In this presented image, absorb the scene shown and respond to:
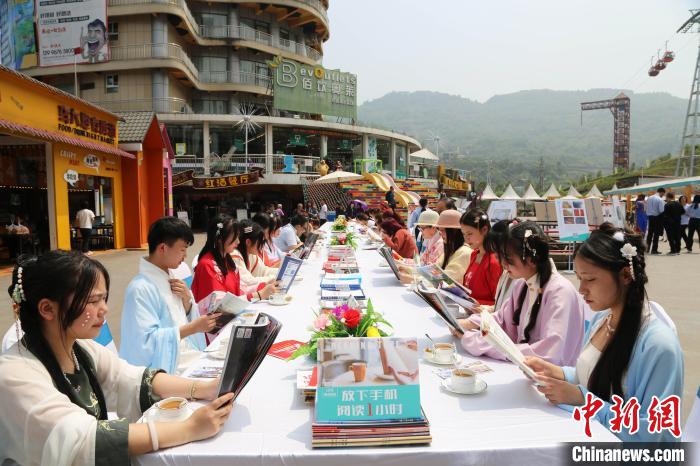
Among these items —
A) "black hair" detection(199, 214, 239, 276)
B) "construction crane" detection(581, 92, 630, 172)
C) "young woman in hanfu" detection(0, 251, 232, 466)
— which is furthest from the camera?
"construction crane" detection(581, 92, 630, 172)

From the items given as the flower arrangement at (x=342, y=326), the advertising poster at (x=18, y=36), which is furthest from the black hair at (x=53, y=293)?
the advertising poster at (x=18, y=36)

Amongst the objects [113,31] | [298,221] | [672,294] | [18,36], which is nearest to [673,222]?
[672,294]

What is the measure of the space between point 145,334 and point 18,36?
22.7m

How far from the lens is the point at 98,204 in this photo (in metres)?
13.5

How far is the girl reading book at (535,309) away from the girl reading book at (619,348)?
241 millimetres

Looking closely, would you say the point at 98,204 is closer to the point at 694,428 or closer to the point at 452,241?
the point at 452,241

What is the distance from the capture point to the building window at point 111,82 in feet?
85.5

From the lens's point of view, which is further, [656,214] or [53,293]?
[656,214]

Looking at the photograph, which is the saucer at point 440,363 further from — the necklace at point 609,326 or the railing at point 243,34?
the railing at point 243,34

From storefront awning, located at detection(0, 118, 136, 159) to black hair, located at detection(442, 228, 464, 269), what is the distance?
7688 mm

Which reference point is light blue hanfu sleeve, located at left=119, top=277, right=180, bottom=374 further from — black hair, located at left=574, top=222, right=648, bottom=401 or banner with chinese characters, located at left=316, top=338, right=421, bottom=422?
black hair, located at left=574, top=222, right=648, bottom=401

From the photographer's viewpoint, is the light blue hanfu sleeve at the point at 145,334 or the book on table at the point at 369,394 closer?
the book on table at the point at 369,394

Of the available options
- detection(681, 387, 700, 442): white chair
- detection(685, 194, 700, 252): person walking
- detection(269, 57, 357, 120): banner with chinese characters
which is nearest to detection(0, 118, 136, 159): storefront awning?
detection(681, 387, 700, 442): white chair

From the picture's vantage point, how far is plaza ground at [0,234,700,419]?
4.05 m
